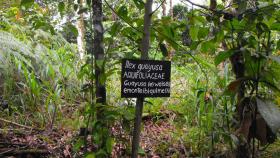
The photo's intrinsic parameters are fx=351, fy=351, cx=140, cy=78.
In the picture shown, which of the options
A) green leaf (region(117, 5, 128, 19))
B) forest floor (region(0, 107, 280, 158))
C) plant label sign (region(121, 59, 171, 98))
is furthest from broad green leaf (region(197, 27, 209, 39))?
forest floor (region(0, 107, 280, 158))

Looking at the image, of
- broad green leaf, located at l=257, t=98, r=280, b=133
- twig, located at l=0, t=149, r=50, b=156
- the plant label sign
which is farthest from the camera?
twig, located at l=0, t=149, r=50, b=156

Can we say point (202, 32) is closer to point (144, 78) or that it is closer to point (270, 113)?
point (144, 78)

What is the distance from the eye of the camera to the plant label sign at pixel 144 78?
6.19 feet

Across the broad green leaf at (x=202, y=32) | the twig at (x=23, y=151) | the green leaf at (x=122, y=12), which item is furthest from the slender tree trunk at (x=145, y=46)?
the twig at (x=23, y=151)

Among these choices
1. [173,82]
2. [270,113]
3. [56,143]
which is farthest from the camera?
[173,82]

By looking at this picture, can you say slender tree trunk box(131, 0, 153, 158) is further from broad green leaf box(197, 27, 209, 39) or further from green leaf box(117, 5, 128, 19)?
broad green leaf box(197, 27, 209, 39)

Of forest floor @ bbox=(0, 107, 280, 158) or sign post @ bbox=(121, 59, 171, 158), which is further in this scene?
forest floor @ bbox=(0, 107, 280, 158)

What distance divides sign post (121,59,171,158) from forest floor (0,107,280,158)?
2.04ft

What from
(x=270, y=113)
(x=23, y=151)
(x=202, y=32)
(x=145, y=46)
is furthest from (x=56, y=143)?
(x=270, y=113)

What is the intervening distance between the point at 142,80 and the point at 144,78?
16 mm

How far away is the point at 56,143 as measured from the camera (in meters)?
2.78

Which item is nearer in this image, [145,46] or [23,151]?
[145,46]

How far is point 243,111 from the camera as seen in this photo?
2.18m

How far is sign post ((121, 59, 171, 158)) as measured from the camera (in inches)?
74.3
